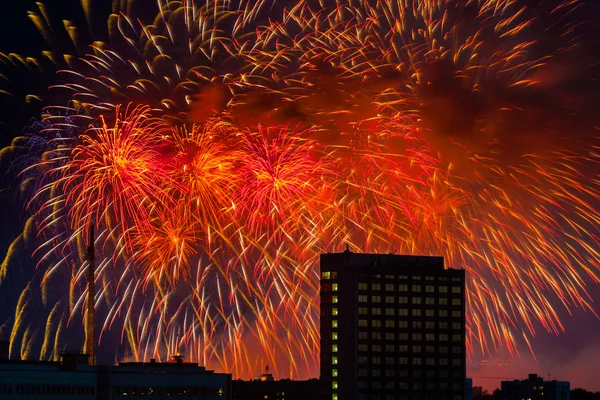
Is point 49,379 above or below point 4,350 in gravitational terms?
below

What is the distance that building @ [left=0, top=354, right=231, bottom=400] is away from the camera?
505 ft

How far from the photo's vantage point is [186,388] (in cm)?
17150

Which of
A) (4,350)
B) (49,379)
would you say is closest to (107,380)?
(49,379)

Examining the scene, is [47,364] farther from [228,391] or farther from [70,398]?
[228,391]

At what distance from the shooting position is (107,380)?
6526 inches

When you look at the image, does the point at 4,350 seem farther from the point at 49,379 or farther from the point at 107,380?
the point at 107,380

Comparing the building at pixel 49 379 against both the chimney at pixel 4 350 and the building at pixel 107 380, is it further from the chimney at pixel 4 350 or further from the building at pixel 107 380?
the chimney at pixel 4 350

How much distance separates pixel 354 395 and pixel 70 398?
5553 centimetres

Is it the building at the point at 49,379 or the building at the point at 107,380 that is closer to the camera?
the building at the point at 49,379

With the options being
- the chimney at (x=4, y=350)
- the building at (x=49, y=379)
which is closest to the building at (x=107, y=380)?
the building at (x=49, y=379)

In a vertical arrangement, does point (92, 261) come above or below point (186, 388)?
above

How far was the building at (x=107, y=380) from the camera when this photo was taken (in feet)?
505

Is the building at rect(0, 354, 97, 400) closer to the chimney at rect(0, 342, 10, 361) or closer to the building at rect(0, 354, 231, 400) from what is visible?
the building at rect(0, 354, 231, 400)

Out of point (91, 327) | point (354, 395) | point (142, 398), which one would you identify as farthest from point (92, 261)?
point (354, 395)
